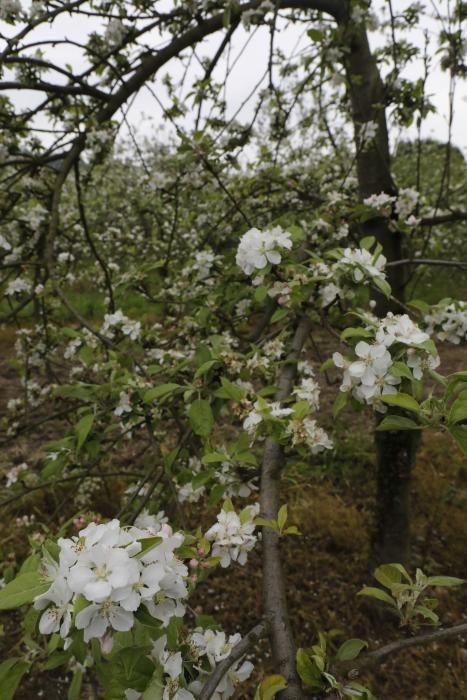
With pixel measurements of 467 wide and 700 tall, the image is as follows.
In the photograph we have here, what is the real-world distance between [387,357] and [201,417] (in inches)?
20.5

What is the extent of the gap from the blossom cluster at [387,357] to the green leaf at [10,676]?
814 mm

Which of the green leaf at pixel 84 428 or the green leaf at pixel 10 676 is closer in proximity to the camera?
the green leaf at pixel 10 676

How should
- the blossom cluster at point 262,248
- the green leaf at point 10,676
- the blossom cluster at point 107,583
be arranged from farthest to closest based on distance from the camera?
the blossom cluster at point 262,248 → the green leaf at point 10,676 → the blossom cluster at point 107,583

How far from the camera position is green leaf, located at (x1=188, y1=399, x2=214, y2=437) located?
51.4 inches

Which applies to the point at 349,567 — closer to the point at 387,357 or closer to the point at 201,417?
the point at 201,417

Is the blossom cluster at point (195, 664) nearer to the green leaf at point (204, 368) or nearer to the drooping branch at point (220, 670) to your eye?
the drooping branch at point (220, 670)

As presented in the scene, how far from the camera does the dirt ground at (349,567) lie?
257 centimetres

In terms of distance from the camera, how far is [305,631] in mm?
2838

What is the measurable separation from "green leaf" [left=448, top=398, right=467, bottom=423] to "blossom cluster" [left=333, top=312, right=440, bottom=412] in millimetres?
176

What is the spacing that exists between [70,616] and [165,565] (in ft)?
0.48

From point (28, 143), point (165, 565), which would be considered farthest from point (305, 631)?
point (28, 143)

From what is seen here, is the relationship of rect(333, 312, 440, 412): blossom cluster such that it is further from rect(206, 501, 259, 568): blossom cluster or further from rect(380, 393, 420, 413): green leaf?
rect(206, 501, 259, 568): blossom cluster

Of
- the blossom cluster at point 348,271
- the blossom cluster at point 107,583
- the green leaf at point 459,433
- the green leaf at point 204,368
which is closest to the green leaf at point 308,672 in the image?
the blossom cluster at point 107,583

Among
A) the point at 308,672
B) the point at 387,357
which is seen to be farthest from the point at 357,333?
the point at 308,672
